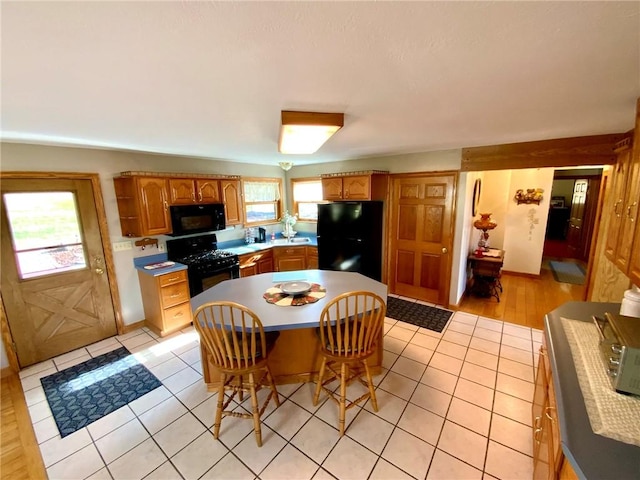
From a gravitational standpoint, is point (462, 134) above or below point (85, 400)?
above

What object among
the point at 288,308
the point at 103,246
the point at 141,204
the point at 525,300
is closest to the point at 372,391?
the point at 288,308

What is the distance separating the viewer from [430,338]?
3102 mm

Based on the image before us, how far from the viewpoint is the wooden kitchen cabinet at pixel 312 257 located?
4770 mm

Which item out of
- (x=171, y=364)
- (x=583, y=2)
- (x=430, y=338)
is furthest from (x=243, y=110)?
(x=430, y=338)

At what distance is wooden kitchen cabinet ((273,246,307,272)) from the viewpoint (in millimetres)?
4711

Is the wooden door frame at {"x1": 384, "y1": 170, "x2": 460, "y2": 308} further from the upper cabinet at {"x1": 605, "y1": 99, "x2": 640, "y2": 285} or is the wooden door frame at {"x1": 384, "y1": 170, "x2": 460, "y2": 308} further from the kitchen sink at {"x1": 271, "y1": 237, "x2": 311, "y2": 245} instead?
the upper cabinet at {"x1": 605, "y1": 99, "x2": 640, "y2": 285}

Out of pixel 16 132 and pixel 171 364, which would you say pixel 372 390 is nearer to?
pixel 171 364

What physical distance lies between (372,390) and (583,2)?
232cm

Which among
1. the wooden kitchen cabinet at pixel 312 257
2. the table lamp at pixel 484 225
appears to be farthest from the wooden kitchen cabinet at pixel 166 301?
the table lamp at pixel 484 225

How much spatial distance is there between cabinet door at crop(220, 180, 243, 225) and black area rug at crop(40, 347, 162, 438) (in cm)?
221

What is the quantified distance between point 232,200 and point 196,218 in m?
0.68

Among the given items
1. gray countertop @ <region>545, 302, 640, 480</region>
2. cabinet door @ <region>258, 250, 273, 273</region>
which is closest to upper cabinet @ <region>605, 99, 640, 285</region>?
gray countertop @ <region>545, 302, 640, 480</region>

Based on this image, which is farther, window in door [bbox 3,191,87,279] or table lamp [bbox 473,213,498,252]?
table lamp [bbox 473,213,498,252]

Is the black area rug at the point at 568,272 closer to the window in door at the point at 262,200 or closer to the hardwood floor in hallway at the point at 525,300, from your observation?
the hardwood floor in hallway at the point at 525,300
